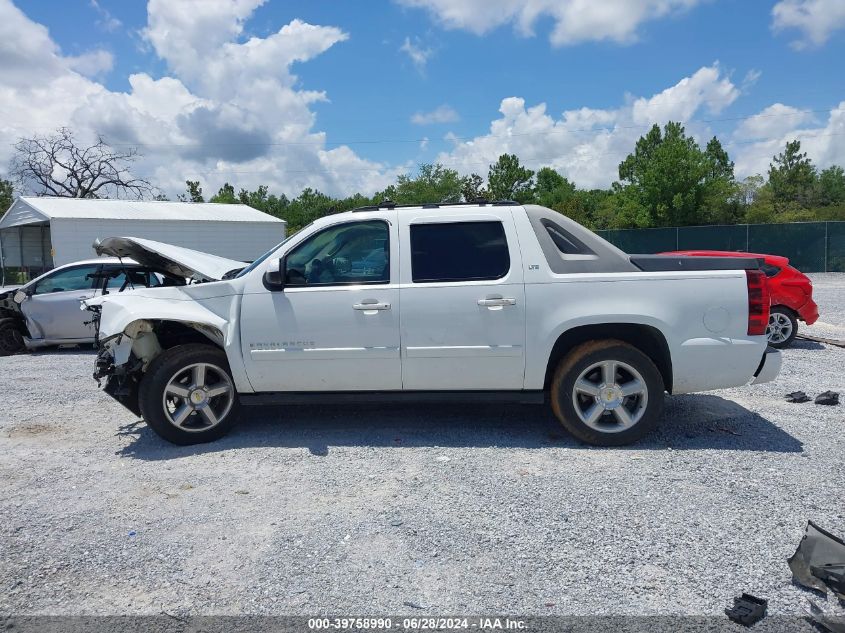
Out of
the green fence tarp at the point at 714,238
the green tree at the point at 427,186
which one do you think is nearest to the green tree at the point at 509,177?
the green tree at the point at 427,186

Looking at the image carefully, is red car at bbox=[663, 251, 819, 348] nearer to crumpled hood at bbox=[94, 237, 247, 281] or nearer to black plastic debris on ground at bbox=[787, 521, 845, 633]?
black plastic debris on ground at bbox=[787, 521, 845, 633]

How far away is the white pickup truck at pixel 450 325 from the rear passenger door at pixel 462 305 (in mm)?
12

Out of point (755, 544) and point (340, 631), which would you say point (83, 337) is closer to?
point (340, 631)

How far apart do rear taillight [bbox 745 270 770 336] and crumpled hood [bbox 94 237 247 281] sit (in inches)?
179

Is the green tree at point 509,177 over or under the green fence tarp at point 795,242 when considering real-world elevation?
over

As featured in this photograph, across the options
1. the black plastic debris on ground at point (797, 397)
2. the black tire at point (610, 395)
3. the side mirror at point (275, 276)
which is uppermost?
the side mirror at point (275, 276)

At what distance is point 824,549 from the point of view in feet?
10.6

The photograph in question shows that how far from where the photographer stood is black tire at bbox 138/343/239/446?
536cm

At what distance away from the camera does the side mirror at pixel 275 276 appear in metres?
5.27

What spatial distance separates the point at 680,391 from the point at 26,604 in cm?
468

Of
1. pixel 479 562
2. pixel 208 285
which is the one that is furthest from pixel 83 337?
pixel 479 562

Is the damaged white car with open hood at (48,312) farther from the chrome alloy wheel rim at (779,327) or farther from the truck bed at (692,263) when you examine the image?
the chrome alloy wheel rim at (779,327)

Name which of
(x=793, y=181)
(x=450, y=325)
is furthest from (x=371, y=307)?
(x=793, y=181)

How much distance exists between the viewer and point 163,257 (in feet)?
18.8
